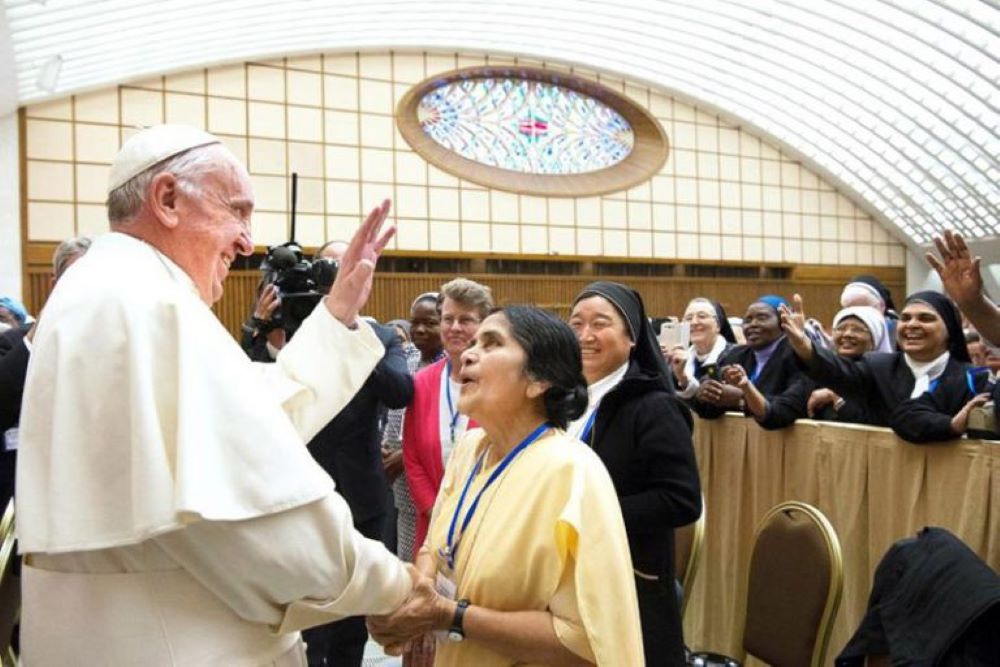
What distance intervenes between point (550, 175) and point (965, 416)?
15.1m

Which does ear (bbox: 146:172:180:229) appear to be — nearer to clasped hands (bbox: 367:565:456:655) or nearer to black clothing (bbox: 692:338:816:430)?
clasped hands (bbox: 367:565:456:655)

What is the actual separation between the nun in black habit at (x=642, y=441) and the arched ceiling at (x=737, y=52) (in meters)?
10.7

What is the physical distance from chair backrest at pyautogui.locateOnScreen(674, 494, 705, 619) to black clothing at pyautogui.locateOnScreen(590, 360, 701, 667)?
1.17 feet

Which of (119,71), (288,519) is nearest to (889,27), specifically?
(119,71)

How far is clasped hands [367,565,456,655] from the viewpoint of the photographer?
5.12ft

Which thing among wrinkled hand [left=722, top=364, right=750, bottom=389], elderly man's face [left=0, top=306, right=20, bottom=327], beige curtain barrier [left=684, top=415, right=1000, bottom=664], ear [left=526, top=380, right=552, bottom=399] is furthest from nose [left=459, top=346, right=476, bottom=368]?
elderly man's face [left=0, top=306, right=20, bottom=327]

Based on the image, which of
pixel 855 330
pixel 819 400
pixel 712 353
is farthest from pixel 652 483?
pixel 712 353

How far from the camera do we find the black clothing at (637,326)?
251 cm

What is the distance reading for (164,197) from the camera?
1.36 m

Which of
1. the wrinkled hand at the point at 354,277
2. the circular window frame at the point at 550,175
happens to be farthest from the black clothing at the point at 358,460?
the circular window frame at the point at 550,175

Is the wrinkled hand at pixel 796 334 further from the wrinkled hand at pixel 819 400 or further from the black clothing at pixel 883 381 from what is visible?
the wrinkled hand at pixel 819 400

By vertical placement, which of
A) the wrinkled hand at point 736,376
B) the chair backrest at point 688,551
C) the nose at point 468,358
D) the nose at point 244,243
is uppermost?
the nose at point 244,243

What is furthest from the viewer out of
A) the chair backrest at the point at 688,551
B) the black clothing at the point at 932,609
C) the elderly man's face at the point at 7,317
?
the elderly man's face at the point at 7,317

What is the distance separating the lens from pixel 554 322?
192 centimetres
